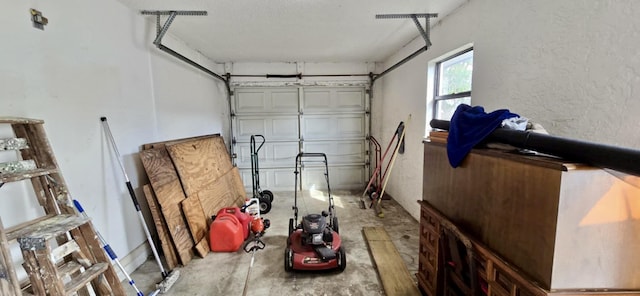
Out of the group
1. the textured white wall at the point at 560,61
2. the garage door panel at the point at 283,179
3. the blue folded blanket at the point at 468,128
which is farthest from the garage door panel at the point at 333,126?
the blue folded blanket at the point at 468,128

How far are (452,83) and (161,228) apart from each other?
356cm

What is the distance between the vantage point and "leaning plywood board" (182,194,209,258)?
2.69 m

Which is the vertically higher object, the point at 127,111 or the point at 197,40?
the point at 197,40

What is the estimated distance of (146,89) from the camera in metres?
2.67

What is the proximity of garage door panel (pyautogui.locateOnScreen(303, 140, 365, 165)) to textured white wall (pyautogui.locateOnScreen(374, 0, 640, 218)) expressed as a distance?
2995 millimetres

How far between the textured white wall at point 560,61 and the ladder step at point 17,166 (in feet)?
10.0

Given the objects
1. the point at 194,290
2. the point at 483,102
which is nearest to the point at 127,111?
the point at 194,290

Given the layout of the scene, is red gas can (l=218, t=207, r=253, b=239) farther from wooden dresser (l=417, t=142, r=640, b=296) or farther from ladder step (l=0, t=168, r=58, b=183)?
wooden dresser (l=417, t=142, r=640, b=296)

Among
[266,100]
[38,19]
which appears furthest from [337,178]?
[38,19]

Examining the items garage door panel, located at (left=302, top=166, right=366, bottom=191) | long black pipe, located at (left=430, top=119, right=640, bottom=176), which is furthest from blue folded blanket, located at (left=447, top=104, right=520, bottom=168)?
garage door panel, located at (left=302, top=166, right=366, bottom=191)

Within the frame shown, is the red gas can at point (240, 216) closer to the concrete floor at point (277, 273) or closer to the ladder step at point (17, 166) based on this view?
the concrete floor at point (277, 273)

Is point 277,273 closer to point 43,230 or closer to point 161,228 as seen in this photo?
point 161,228

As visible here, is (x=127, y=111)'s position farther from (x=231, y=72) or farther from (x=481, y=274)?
(x=481, y=274)

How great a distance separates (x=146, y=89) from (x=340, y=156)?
3.64m
